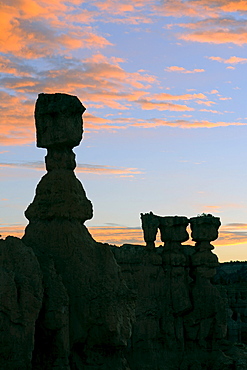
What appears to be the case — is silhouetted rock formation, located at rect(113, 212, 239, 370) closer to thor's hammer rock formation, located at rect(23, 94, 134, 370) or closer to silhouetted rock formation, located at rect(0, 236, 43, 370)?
thor's hammer rock formation, located at rect(23, 94, 134, 370)

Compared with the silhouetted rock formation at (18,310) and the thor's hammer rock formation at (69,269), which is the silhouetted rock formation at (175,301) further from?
the silhouetted rock formation at (18,310)

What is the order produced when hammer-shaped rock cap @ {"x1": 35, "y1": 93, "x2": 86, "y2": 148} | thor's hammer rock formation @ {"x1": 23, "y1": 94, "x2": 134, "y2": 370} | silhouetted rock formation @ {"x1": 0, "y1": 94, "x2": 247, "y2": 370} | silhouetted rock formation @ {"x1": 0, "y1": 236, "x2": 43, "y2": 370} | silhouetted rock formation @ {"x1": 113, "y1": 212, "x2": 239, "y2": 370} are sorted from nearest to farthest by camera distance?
silhouetted rock formation @ {"x1": 0, "y1": 236, "x2": 43, "y2": 370} < silhouetted rock formation @ {"x1": 0, "y1": 94, "x2": 247, "y2": 370} < thor's hammer rock formation @ {"x1": 23, "y1": 94, "x2": 134, "y2": 370} < hammer-shaped rock cap @ {"x1": 35, "y1": 93, "x2": 86, "y2": 148} < silhouetted rock formation @ {"x1": 113, "y1": 212, "x2": 239, "y2": 370}

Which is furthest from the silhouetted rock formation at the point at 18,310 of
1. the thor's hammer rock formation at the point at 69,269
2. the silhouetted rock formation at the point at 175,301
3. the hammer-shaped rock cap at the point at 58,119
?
the silhouetted rock formation at the point at 175,301

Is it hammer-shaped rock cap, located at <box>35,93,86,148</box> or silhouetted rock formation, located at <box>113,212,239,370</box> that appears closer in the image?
hammer-shaped rock cap, located at <box>35,93,86,148</box>

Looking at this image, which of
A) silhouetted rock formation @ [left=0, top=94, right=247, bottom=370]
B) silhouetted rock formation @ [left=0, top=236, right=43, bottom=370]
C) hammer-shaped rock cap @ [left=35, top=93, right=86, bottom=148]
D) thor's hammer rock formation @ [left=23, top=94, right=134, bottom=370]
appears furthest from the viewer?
hammer-shaped rock cap @ [left=35, top=93, right=86, bottom=148]

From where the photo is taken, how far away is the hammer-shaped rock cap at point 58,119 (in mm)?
12523

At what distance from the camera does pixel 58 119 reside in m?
12.6

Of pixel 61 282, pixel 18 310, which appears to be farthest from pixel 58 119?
pixel 18 310

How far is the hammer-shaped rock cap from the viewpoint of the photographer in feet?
41.1

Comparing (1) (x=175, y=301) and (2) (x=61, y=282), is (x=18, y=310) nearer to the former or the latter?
(2) (x=61, y=282)

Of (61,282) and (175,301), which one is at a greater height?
(61,282)

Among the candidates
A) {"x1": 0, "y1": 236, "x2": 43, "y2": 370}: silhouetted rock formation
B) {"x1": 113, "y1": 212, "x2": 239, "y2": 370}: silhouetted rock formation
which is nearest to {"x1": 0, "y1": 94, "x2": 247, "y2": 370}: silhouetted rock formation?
{"x1": 0, "y1": 236, "x2": 43, "y2": 370}: silhouetted rock formation

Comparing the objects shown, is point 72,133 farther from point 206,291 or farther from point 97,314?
point 206,291

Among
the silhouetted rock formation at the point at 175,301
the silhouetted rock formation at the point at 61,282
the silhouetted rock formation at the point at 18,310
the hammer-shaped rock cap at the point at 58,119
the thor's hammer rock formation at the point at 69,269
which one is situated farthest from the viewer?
the silhouetted rock formation at the point at 175,301
